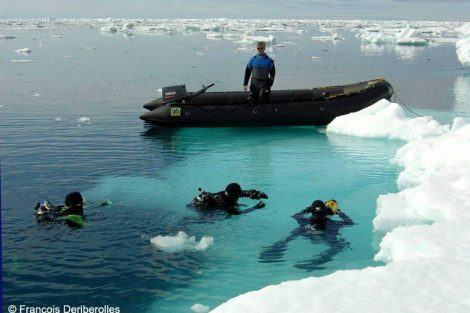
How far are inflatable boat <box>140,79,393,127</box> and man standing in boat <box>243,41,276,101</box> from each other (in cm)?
26

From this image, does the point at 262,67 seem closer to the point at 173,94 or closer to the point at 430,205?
the point at 173,94

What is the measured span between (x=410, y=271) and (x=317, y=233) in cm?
292

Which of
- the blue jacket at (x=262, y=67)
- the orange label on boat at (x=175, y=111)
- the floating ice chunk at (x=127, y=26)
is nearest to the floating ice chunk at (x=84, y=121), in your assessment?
the orange label on boat at (x=175, y=111)

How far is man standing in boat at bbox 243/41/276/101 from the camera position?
50.2ft

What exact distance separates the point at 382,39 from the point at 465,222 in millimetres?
58110

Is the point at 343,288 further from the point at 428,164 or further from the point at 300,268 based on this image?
the point at 428,164

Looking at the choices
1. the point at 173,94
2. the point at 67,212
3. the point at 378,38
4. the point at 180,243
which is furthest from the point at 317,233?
the point at 378,38

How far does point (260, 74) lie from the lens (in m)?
15.5

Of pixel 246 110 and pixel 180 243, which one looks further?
pixel 246 110

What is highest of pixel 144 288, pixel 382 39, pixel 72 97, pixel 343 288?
pixel 382 39

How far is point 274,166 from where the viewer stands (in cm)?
1202

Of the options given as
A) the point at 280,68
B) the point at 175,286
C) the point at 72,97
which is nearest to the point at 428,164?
the point at 175,286

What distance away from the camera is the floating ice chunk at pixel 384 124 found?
13.9 meters

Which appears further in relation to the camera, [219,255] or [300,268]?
[219,255]
